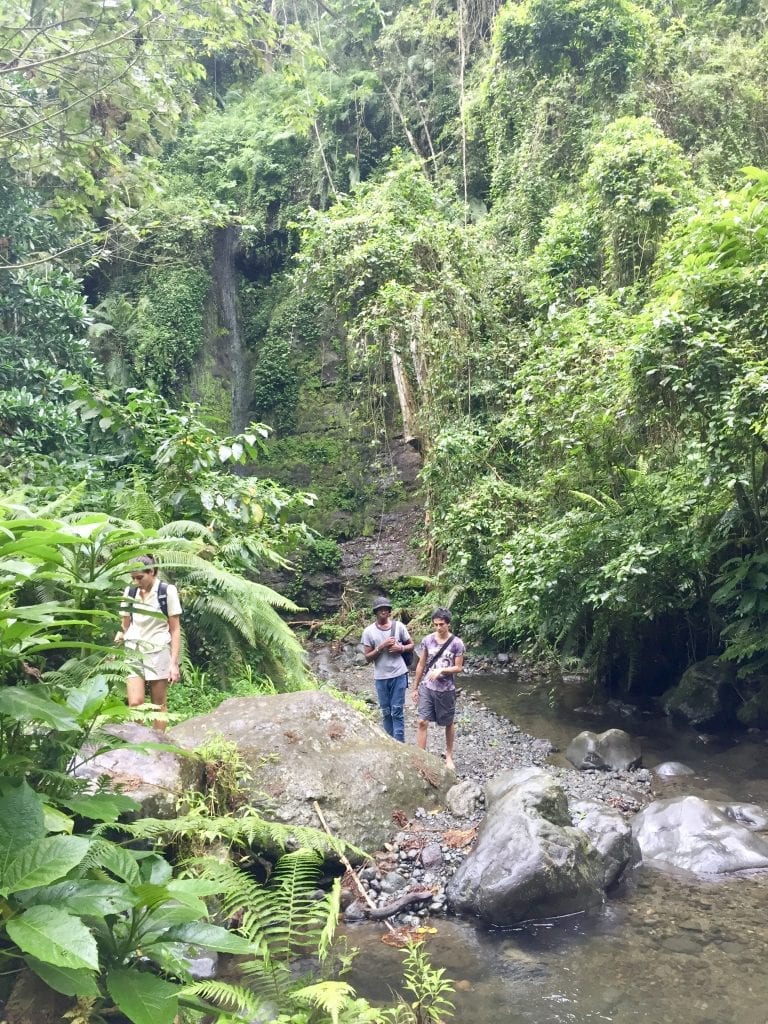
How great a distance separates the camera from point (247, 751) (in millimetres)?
5602

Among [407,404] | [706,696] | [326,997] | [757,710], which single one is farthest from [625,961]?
[407,404]

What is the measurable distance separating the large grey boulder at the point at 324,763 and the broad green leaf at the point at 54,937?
3.36m

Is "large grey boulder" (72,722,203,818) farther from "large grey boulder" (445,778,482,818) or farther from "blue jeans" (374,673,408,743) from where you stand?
"blue jeans" (374,673,408,743)

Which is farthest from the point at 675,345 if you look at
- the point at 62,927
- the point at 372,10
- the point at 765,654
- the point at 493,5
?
the point at 372,10

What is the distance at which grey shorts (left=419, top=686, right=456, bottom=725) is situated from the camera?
716 cm

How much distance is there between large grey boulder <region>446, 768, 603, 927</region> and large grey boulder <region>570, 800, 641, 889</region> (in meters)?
0.10

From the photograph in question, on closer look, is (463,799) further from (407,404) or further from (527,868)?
(407,404)

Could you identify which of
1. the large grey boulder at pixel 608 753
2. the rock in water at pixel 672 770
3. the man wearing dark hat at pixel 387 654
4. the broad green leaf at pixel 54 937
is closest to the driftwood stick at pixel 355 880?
the man wearing dark hat at pixel 387 654

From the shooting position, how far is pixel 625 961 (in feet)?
13.6

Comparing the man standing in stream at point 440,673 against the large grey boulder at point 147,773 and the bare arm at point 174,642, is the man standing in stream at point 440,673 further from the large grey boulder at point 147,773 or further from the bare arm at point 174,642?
the large grey boulder at point 147,773

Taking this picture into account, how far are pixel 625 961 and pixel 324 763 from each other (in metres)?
2.46

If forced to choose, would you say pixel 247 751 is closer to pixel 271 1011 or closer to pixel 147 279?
pixel 271 1011

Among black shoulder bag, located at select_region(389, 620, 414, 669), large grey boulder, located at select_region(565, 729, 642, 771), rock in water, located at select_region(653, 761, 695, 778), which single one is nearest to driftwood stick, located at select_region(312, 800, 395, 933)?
Result: black shoulder bag, located at select_region(389, 620, 414, 669)

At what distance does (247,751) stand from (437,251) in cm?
1106
